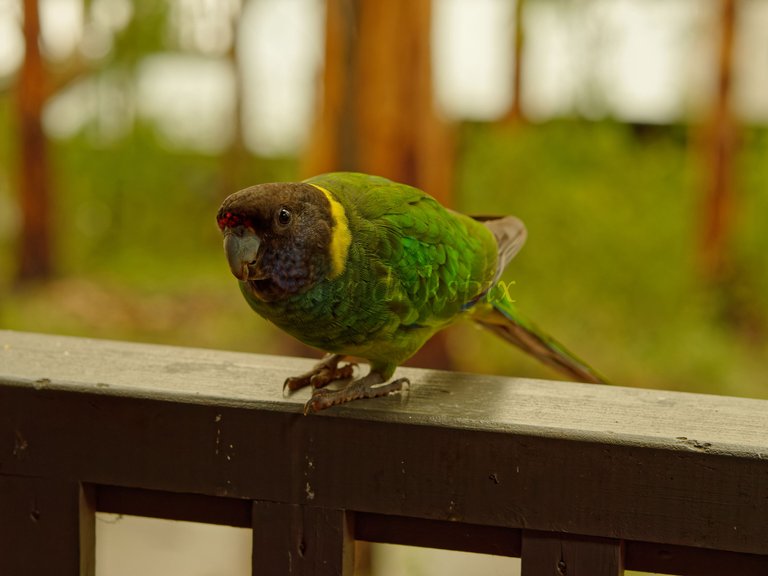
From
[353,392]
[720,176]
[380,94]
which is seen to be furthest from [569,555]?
[720,176]

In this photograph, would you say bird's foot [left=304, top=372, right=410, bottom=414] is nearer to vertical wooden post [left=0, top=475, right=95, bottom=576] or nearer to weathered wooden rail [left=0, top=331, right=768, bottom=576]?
weathered wooden rail [left=0, top=331, right=768, bottom=576]

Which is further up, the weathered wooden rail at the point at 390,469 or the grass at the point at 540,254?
the weathered wooden rail at the point at 390,469

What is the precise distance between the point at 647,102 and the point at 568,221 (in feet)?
4.08

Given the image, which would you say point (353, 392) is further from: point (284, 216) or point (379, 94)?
point (379, 94)

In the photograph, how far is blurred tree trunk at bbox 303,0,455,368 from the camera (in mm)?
4168

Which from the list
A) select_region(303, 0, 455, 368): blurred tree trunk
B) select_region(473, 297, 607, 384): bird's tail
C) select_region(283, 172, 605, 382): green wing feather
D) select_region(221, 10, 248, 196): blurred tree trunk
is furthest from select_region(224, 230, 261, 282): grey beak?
select_region(221, 10, 248, 196): blurred tree trunk

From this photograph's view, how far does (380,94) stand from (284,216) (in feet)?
10.1

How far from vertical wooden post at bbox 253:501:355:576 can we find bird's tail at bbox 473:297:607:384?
586 mm

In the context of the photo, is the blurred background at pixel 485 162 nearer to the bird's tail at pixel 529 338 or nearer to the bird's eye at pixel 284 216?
the bird's tail at pixel 529 338

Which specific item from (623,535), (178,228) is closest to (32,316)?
(178,228)

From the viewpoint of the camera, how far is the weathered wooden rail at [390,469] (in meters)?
0.95

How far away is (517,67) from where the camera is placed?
6777 millimetres

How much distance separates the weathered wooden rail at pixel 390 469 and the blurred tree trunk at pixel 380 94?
3174 millimetres

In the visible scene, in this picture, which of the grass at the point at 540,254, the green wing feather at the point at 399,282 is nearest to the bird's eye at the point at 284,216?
the green wing feather at the point at 399,282
